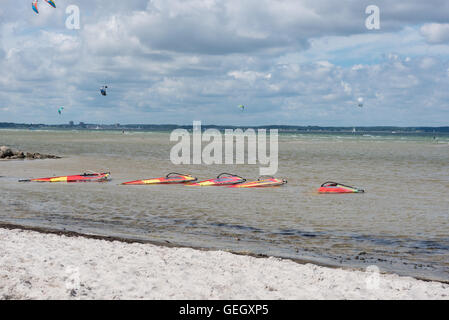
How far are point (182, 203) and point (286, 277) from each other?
459 inches

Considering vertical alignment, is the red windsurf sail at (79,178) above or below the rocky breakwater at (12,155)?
below

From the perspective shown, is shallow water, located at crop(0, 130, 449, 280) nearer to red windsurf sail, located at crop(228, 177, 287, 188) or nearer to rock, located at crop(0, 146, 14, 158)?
red windsurf sail, located at crop(228, 177, 287, 188)

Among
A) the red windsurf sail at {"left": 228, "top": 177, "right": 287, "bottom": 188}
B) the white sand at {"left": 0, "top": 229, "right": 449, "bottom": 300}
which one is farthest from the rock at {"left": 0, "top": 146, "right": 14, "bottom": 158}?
the white sand at {"left": 0, "top": 229, "right": 449, "bottom": 300}

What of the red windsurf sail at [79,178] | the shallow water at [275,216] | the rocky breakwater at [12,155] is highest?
the rocky breakwater at [12,155]

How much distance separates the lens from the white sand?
7.97 meters

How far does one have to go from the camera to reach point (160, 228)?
15.0 metres

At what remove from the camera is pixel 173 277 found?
8836 millimetres

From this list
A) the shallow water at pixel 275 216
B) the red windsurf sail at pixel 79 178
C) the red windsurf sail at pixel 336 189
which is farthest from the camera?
the red windsurf sail at pixel 79 178

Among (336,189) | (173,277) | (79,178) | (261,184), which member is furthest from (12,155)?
(173,277)

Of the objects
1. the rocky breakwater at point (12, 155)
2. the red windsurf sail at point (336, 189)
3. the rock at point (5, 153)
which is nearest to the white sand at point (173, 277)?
the red windsurf sail at point (336, 189)

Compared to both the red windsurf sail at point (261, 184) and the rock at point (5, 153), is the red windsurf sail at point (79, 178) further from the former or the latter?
the rock at point (5, 153)

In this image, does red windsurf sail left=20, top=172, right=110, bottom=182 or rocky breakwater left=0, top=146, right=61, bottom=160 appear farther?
rocky breakwater left=0, top=146, right=61, bottom=160

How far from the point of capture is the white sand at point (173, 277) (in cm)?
797

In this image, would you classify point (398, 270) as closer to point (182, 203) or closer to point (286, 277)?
point (286, 277)
